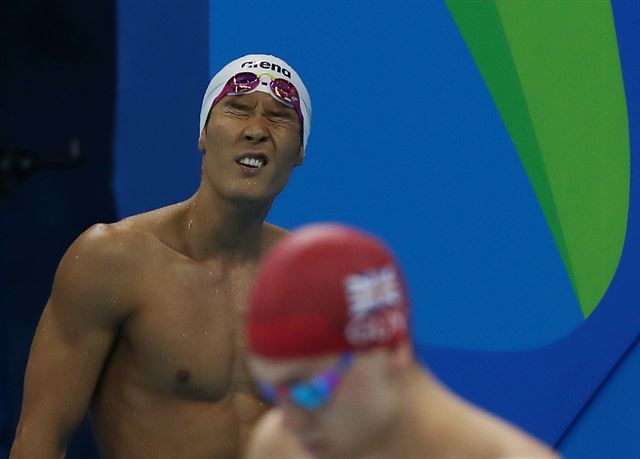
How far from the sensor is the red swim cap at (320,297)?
4.94 feet

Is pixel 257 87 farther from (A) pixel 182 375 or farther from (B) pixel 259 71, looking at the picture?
(A) pixel 182 375

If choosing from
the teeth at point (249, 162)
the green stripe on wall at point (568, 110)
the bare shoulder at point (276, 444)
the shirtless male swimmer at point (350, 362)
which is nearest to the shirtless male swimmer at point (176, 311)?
the teeth at point (249, 162)

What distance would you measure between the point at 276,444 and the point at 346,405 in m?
0.27

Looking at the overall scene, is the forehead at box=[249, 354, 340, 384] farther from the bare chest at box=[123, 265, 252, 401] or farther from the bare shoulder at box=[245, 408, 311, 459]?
the bare chest at box=[123, 265, 252, 401]

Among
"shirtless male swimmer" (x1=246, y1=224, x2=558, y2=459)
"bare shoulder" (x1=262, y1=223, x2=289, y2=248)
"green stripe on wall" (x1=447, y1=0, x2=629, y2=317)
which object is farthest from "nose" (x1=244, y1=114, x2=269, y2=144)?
"shirtless male swimmer" (x1=246, y1=224, x2=558, y2=459)

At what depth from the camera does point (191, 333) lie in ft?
9.07

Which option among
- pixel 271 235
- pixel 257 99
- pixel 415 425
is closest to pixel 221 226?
pixel 271 235

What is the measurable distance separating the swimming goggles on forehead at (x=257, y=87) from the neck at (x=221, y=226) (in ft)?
0.65

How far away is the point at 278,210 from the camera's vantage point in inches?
139

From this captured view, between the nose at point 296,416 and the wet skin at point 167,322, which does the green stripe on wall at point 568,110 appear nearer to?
the wet skin at point 167,322

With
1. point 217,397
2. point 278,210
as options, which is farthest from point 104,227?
point 278,210

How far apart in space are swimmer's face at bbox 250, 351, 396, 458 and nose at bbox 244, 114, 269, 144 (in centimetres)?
119

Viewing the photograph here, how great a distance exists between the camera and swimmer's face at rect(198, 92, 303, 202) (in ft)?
8.89

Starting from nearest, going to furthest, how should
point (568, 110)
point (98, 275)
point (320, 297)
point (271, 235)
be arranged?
point (320, 297)
point (98, 275)
point (271, 235)
point (568, 110)
